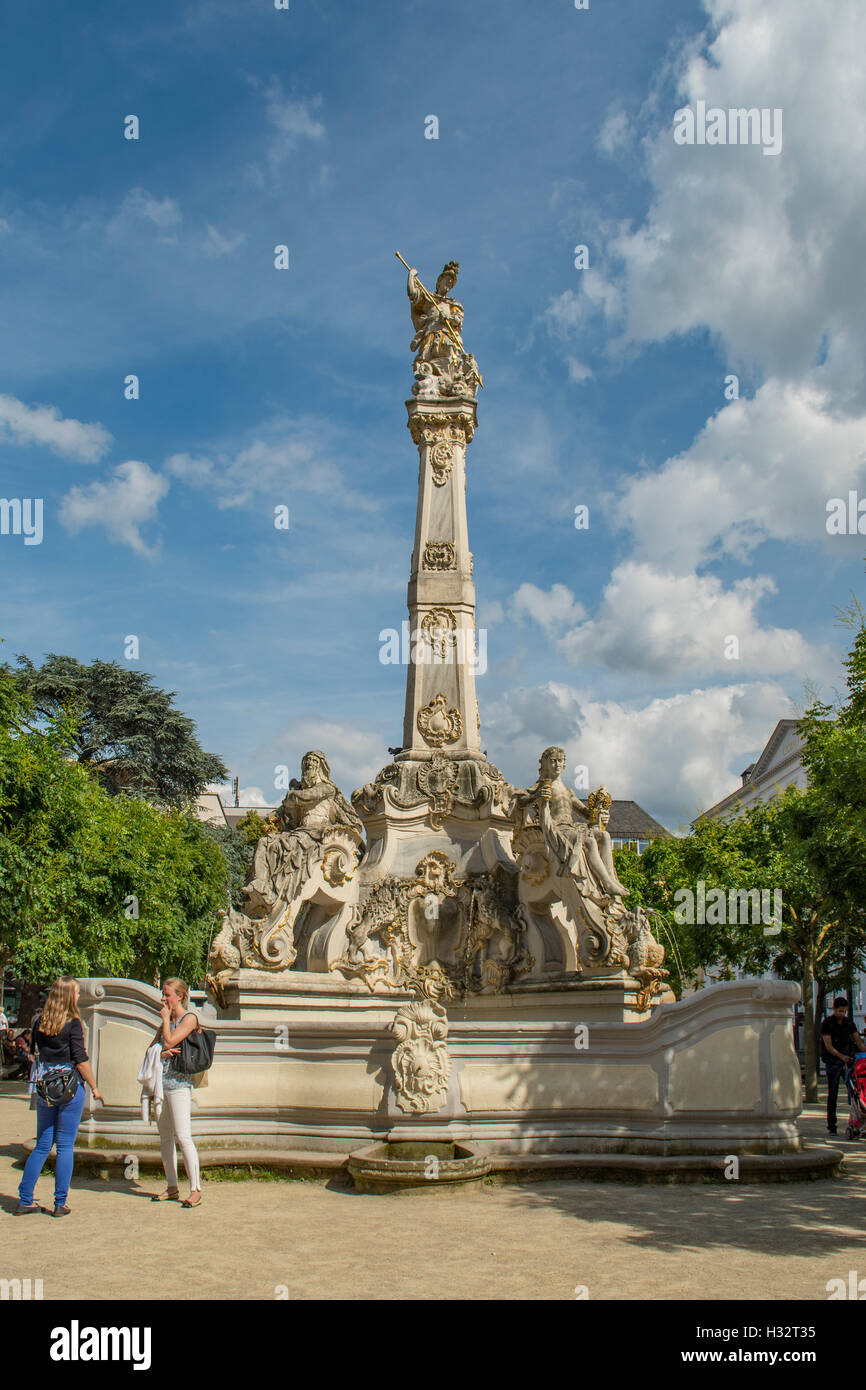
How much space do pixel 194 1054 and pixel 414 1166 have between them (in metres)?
1.93

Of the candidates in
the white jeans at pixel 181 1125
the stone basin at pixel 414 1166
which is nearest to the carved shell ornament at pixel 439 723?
the stone basin at pixel 414 1166

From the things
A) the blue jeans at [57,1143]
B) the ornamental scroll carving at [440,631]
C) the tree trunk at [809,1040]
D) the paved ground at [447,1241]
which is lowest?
the tree trunk at [809,1040]

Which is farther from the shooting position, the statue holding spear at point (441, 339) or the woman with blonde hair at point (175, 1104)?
the statue holding spear at point (441, 339)

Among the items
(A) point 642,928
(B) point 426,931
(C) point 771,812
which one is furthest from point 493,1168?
(C) point 771,812

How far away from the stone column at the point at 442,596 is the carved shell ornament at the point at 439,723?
13 millimetres

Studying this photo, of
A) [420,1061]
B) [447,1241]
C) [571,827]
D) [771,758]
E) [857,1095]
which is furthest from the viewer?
[771,758]

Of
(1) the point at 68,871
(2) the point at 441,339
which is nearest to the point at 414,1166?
(2) the point at 441,339

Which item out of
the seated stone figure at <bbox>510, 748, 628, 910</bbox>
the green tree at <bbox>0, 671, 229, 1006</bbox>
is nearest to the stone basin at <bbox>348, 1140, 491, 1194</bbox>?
the seated stone figure at <bbox>510, 748, 628, 910</bbox>

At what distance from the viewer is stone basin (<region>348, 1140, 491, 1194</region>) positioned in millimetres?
8969

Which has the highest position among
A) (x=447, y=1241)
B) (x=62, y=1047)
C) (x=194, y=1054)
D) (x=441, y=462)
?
(x=441, y=462)

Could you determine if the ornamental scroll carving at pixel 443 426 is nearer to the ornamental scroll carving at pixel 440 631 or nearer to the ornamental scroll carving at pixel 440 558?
the ornamental scroll carving at pixel 440 558

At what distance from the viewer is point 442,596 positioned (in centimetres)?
1630

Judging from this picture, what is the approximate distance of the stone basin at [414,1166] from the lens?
897 cm

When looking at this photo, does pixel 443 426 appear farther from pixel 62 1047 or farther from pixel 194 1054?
pixel 62 1047
